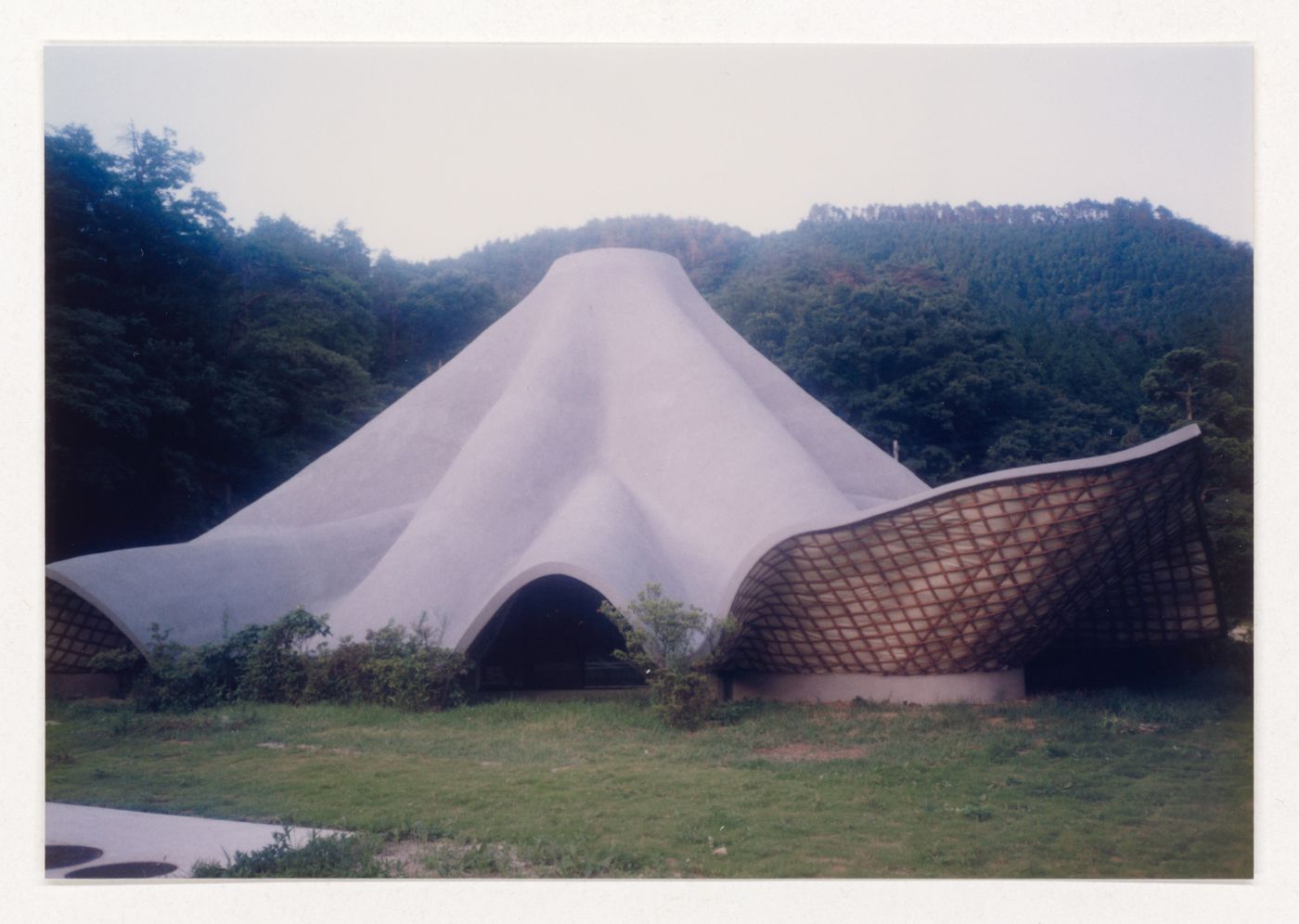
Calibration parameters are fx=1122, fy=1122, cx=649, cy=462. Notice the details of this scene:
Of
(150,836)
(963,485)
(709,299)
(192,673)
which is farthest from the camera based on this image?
(709,299)

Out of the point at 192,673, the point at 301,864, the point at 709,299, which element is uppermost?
the point at 709,299

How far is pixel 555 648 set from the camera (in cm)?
1487

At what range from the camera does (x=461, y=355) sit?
18.0m

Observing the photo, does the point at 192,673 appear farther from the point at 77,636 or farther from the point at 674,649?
the point at 674,649

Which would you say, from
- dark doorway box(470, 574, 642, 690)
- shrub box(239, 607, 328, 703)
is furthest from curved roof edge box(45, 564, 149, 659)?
dark doorway box(470, 574, 642, 690)

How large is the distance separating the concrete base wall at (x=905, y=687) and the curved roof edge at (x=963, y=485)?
6.06ft

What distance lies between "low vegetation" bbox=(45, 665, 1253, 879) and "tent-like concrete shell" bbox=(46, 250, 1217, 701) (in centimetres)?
119

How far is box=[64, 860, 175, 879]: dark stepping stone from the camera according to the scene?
26.2 ft

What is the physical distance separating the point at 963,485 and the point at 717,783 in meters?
3.92

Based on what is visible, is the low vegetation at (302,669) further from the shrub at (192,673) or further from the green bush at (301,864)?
the green bush at (301,864)

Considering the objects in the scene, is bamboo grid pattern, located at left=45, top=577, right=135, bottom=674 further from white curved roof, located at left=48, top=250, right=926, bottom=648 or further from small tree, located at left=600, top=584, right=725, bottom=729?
small tree, located at left=600, top=584, right=725, bottom=729

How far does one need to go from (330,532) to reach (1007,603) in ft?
30.4

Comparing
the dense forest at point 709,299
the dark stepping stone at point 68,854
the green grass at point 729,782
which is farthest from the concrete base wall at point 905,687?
the dark stepping stone at point 68,854

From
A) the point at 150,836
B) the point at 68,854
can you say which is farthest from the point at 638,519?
the point at 68,854
